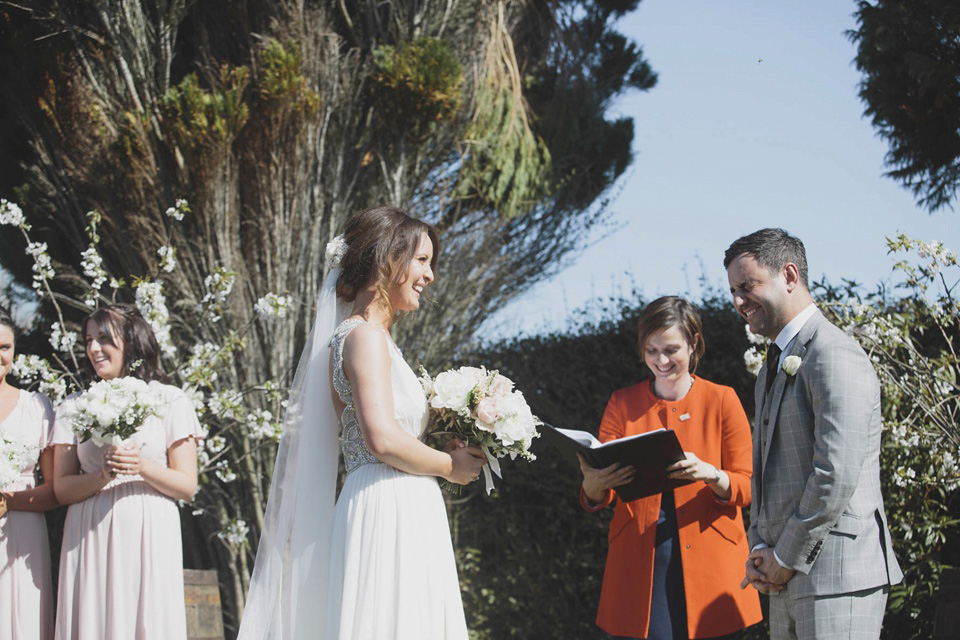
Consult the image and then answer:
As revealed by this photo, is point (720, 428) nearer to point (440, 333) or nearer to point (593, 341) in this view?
point (593, 341)

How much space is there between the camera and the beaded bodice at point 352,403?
278cm

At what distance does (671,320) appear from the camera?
354cm

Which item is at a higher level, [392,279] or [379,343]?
[392,279]

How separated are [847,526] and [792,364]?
476 millimetres

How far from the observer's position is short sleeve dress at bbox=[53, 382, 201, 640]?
11.1 ft

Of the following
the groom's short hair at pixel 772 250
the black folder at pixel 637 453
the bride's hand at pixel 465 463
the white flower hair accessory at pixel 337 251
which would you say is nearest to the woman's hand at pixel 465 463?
the bride's hand at pixel 465 463

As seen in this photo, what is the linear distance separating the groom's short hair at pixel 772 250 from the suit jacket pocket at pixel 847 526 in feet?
2.30

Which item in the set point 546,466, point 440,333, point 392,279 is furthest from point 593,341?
point 392,279

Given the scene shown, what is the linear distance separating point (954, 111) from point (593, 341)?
9.09 feet

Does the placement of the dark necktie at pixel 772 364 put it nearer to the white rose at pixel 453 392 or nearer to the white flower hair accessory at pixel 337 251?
the white rose at pixel 453 392

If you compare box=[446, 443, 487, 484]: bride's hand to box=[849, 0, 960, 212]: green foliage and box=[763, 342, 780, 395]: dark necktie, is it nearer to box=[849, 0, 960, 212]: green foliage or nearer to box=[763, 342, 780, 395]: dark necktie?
box=[763, 342, 780, 395]: dark necktie

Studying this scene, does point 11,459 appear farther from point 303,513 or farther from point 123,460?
point 303,513

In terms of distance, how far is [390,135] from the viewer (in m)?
7.22

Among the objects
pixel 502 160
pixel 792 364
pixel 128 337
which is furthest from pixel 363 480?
pixel 502 160
